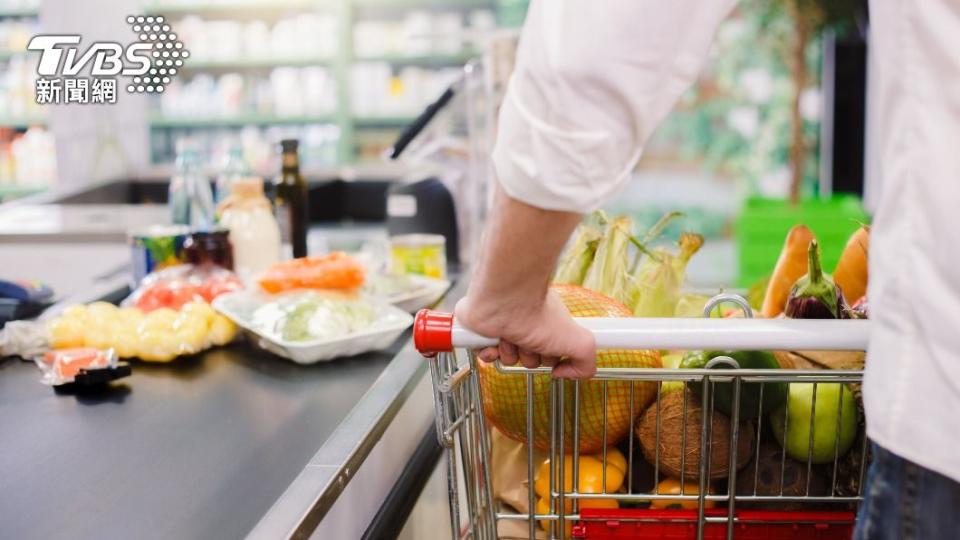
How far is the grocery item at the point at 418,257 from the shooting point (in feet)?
6.89

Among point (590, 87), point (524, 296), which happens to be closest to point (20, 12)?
point (524, 296)

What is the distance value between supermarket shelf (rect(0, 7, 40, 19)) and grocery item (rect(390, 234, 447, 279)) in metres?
5.60

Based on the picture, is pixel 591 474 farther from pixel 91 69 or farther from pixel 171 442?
pixel 91 69

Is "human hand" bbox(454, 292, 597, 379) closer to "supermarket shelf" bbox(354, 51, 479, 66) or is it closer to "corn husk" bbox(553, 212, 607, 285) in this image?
"corn husk" bbox(553, 212, 607, 285)

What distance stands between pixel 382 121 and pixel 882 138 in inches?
228

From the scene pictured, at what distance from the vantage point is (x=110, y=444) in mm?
1227

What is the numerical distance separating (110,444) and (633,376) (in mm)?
637

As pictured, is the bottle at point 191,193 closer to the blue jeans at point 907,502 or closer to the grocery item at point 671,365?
the grocery item at point 671,365

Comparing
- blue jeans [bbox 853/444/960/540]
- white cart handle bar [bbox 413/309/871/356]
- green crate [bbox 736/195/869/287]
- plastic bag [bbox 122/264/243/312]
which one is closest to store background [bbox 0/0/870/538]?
green crate [bbox 736/195/869/287]

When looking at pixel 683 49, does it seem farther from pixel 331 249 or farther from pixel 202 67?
pixel 202 67

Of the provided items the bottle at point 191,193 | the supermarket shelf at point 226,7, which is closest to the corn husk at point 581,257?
the bottle at point 191,193

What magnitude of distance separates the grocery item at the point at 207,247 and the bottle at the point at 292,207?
0.39 metres

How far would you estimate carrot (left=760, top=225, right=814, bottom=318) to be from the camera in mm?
1311

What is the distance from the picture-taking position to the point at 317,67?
6.39 metres
